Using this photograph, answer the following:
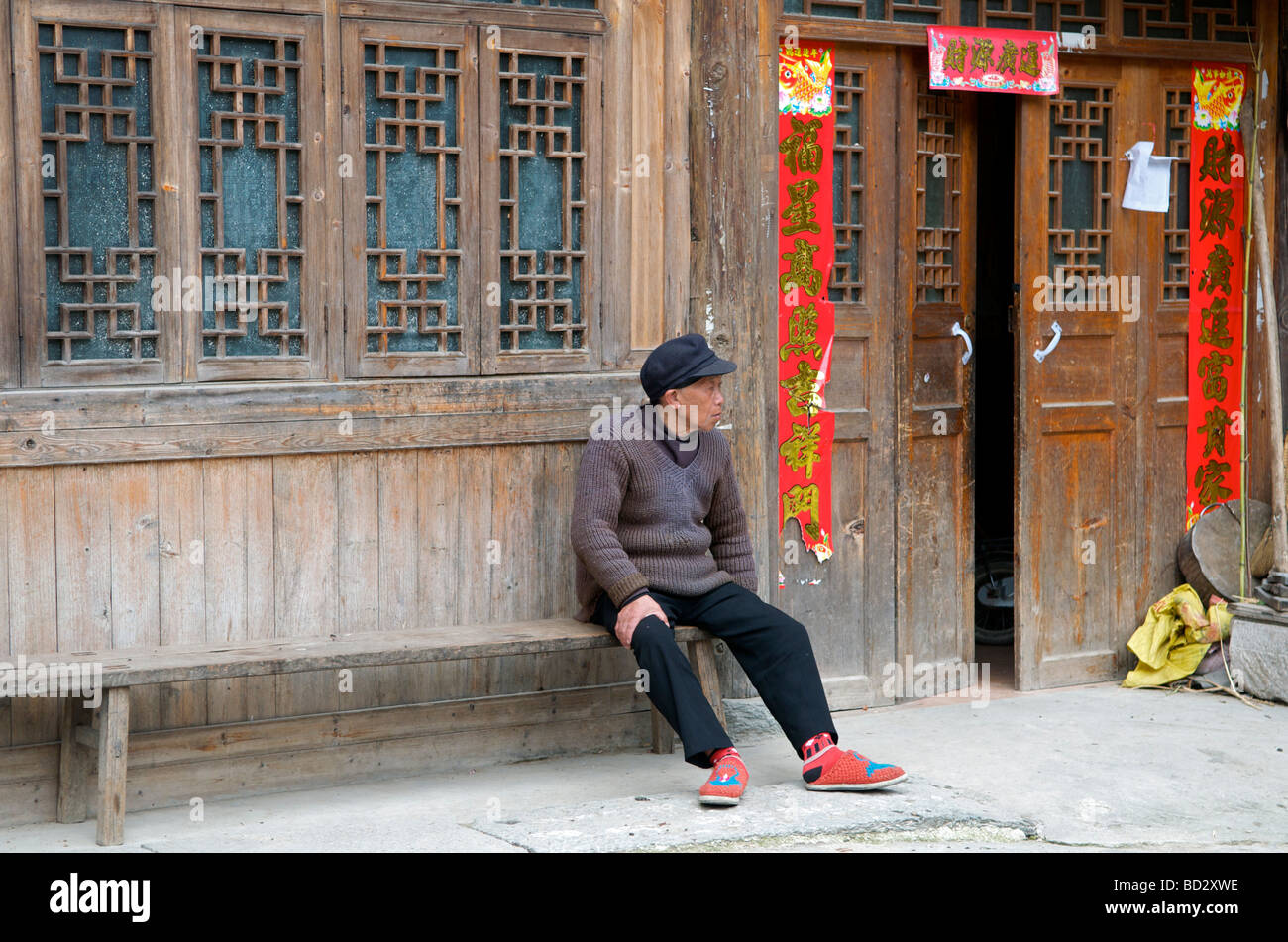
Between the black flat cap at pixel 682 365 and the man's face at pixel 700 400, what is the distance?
3 centimetres

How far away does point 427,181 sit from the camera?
516 centimetres

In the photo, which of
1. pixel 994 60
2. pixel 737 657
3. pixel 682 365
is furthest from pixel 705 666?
pixel 994 60

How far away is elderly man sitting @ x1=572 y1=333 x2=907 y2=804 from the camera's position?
4840 mm

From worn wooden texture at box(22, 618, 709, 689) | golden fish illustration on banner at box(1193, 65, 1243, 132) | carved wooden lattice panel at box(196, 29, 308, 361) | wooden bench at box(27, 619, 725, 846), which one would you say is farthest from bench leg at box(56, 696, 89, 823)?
golden fish illustration on banner at box(1193, 65, 1243, 132)

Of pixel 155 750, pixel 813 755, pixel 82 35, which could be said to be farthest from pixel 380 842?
pixel 82 35

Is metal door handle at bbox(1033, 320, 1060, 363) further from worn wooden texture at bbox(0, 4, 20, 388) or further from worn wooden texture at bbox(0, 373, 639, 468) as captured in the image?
worn wooden texture at bbox(0, 4, 20, 388)

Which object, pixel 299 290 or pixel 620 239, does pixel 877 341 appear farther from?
pixel 299 290

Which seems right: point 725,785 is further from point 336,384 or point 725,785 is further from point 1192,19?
point 1192,19

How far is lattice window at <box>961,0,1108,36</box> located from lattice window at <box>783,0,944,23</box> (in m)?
0.17

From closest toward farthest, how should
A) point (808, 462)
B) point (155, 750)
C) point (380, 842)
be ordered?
point (380, 842) < point (155, 750) < point (808, 462)

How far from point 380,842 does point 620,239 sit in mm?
2285

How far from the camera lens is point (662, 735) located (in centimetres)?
554

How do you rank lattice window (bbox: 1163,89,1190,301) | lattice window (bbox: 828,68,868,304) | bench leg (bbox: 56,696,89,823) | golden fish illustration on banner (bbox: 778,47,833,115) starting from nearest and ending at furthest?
1. bench leg (bbox: 56,696,89,823)
2. golden fish illustration on banner (bbox: 778,47,833,115)
3. lattice window (bbox: 828,68,868,304)
4. lattice window (bbox: 1163,89,1190,301)

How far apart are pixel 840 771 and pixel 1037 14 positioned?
3.31m
